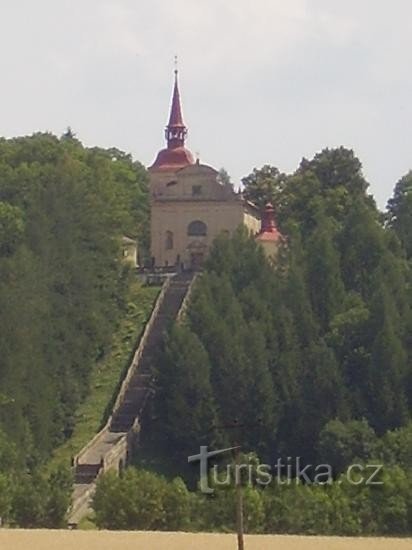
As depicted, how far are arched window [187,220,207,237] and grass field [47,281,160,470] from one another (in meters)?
8.74

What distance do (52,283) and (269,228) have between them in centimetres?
1749

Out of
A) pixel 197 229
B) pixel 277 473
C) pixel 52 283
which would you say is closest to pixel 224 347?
pixel 52 283

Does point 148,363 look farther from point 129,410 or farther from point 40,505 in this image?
point 40,505

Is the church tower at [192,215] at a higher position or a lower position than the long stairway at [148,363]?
higher

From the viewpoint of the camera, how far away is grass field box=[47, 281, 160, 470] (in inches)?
2854

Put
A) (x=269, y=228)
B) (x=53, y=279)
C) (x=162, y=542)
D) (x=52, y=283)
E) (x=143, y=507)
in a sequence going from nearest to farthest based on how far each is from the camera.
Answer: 1. (x=162, y=542)
2. (x=143, y=507)
3. (x=52, y=283)
4. (x=53, y=279)
5. (x=269, y=228)

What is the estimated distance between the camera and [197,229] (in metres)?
99.1

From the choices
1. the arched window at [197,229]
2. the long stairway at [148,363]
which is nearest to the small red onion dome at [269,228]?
the arched window at [197,229]

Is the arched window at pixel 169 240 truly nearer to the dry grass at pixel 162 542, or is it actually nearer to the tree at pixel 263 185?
the tree at pixel 263 185

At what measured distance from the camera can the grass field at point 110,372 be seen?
7250cm

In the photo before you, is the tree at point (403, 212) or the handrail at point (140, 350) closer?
the handrail at point (140, 350)

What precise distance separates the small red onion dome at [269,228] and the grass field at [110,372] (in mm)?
7355

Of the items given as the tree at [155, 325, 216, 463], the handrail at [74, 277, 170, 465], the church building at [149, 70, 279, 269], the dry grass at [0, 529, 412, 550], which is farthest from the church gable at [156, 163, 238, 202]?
the dry grass at [0, 529, 412, 550]

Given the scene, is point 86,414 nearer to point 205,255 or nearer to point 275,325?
point 275,325
